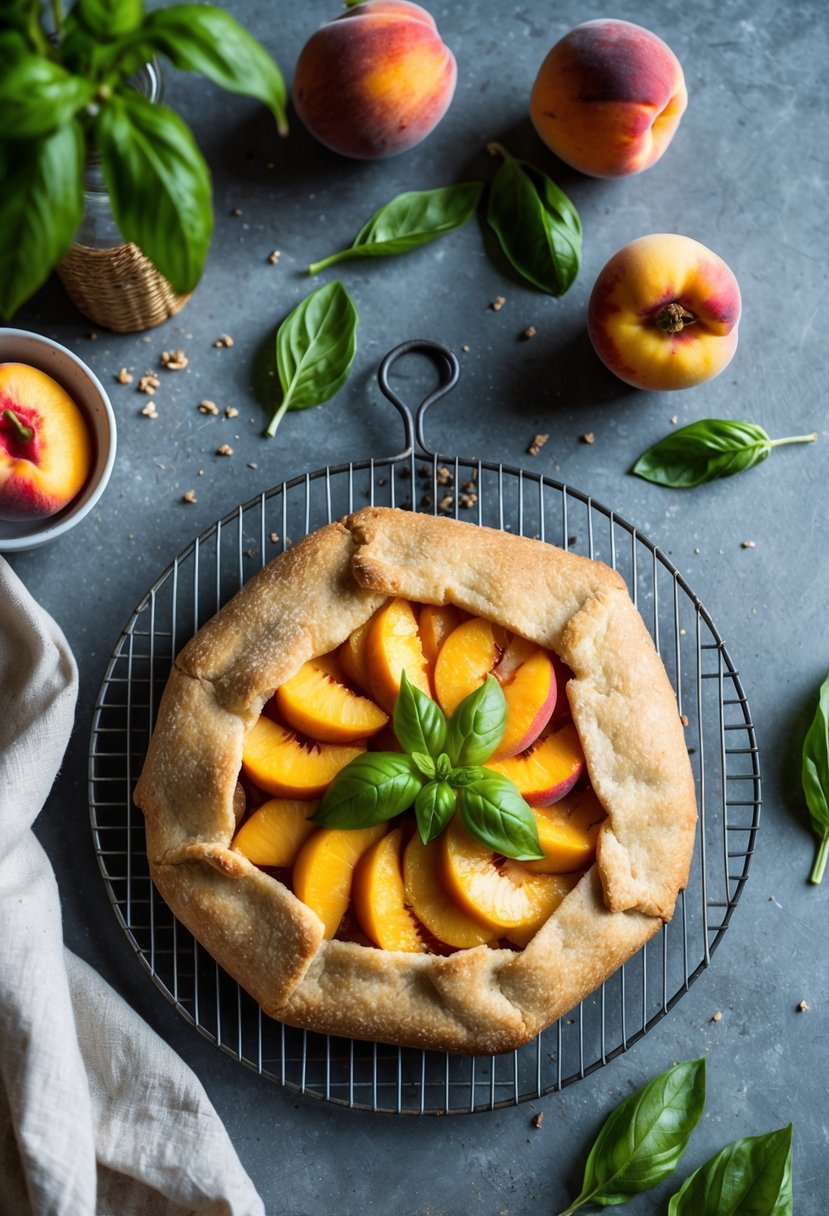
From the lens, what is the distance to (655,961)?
2684 millimetres

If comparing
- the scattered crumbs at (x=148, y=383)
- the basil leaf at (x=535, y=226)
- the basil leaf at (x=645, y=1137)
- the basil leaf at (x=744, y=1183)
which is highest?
the basil leaf at (x=535, y=226)

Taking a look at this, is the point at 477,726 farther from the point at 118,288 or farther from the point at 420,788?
the point at 118,288

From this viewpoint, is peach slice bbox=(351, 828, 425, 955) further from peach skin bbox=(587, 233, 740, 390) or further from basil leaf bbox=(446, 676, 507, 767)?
peach skin bbox=(587, 233, 740, 390)

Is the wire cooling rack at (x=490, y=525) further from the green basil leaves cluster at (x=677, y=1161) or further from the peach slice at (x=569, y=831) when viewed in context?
the peach slice at (x=569, y=831)

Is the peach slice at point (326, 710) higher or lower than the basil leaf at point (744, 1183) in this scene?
higher

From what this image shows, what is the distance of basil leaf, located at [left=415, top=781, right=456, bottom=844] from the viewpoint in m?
2.25

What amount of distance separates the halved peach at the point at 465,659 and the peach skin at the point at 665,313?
2.46ft

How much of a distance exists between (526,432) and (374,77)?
34.9 inches

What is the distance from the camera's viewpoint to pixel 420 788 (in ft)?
7.47

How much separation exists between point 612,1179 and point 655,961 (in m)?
0.49

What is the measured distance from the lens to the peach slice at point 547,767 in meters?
2.35

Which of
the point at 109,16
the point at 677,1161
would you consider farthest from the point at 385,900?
the point at 109,16

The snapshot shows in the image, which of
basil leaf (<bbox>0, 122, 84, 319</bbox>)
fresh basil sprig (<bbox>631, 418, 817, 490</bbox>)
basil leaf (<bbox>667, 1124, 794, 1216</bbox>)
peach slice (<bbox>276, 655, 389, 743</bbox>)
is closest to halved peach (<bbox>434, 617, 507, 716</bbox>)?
peach slice (<bbox>276, 655, 389, 743</bbox>)

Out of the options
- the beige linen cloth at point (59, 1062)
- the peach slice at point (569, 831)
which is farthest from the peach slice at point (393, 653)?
the beige linen cloth at point (59, 1062)
